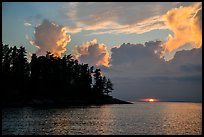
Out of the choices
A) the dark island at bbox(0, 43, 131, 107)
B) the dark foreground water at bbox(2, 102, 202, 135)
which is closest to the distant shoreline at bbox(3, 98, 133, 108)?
the dark island at bbox(0, 43, 131, 107)

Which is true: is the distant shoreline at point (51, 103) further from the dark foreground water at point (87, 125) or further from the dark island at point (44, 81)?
the dark foreground water at point (87, 125)

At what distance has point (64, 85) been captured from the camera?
4729 inches

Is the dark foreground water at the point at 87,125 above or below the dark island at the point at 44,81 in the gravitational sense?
below

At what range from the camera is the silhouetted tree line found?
93438 millimetres

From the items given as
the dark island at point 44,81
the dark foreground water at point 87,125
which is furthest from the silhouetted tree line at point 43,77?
the dark foreground water at point 87,125

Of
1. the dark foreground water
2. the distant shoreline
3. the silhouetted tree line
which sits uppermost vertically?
the silhouetted tree line

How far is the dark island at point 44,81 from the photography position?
91.4 m

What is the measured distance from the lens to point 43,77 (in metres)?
108

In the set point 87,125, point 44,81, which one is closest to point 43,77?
point 44,81

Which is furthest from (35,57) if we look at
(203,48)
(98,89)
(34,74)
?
(203,48)

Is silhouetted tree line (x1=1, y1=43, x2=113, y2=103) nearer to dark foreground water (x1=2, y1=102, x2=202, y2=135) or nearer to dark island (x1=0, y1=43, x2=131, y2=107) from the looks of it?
dark island (x1=0, y1=43, x2=131, y2=107)

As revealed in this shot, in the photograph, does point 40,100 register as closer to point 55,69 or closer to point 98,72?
point 55,69

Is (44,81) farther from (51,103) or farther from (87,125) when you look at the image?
(87,125)

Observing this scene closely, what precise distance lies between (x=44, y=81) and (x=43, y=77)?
1683 millimetres
